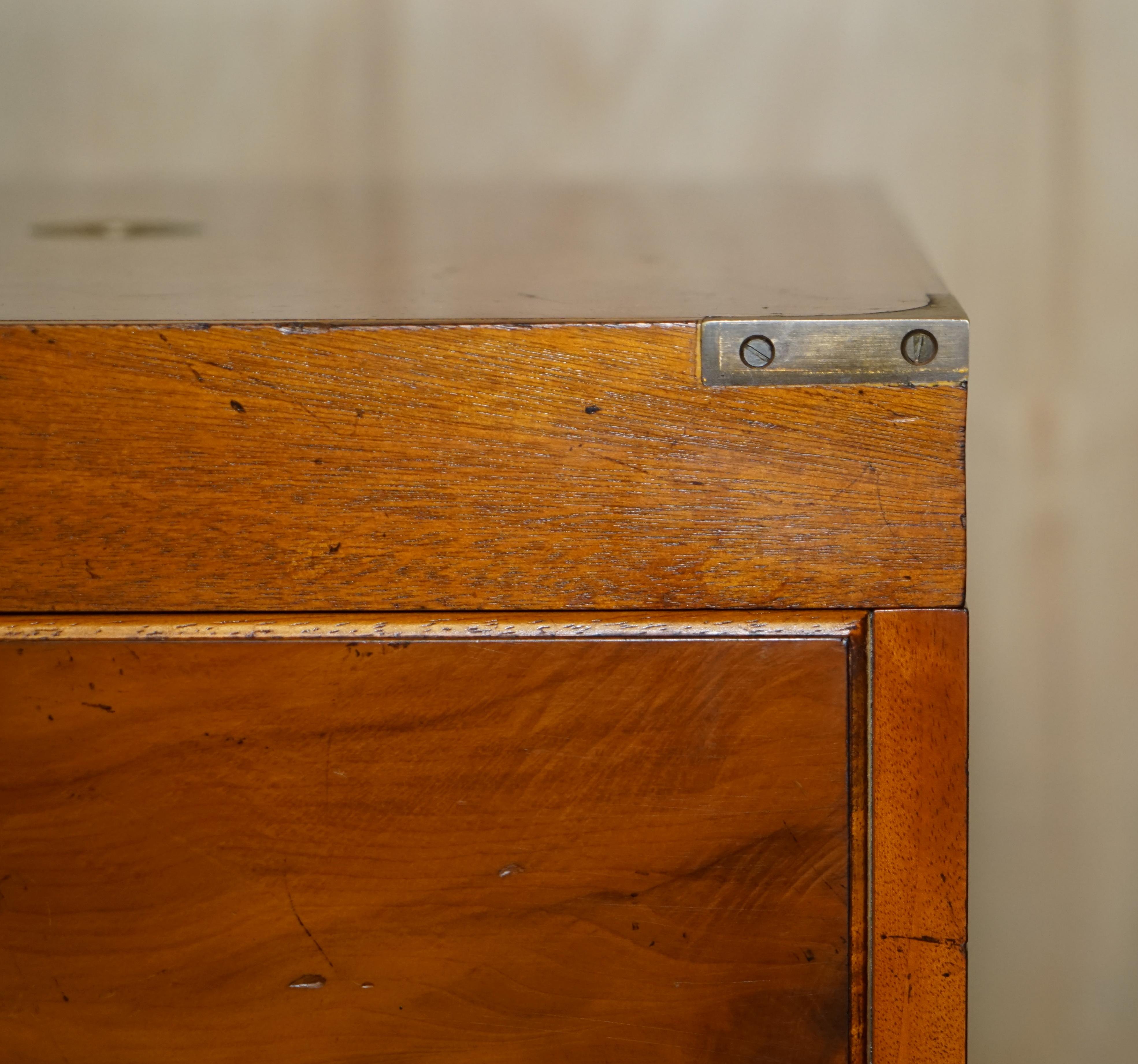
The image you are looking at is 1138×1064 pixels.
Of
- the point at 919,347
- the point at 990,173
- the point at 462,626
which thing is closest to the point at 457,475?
the point at 462,626

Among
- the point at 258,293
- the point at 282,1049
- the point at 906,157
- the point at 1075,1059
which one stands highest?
the point at 906,157

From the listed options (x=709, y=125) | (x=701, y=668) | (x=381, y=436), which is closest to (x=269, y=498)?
(x=381, y=436)

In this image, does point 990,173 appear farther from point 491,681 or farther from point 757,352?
point 491,681

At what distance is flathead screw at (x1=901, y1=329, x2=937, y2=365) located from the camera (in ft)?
1.15

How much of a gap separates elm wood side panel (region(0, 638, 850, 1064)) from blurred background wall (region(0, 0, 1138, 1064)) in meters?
0.43

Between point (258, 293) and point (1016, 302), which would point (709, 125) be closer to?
point (1016, 302)

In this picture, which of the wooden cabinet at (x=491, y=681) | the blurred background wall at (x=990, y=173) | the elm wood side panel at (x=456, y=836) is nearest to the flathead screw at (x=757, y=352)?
the wooden cabinet at (x=491, y=681)

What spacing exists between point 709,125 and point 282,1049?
699 millimetres

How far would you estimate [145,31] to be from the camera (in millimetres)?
736

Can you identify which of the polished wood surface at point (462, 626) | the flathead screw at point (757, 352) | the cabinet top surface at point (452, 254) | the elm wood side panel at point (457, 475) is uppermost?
the cabinet top surface at point (452, 254)

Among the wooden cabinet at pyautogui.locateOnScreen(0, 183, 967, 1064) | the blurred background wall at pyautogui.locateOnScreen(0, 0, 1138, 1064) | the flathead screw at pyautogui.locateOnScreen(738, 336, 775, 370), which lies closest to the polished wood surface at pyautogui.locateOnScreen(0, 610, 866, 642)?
the wooden cabinet at pyautogui.locateOnScreen(0, 183, 967, 1064)

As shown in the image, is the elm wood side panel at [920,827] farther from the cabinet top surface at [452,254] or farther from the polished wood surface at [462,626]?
the cabinet top surface at [452,254]

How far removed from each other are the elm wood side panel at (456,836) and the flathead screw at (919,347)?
12 centimetres

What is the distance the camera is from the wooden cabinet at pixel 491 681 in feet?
1.16
